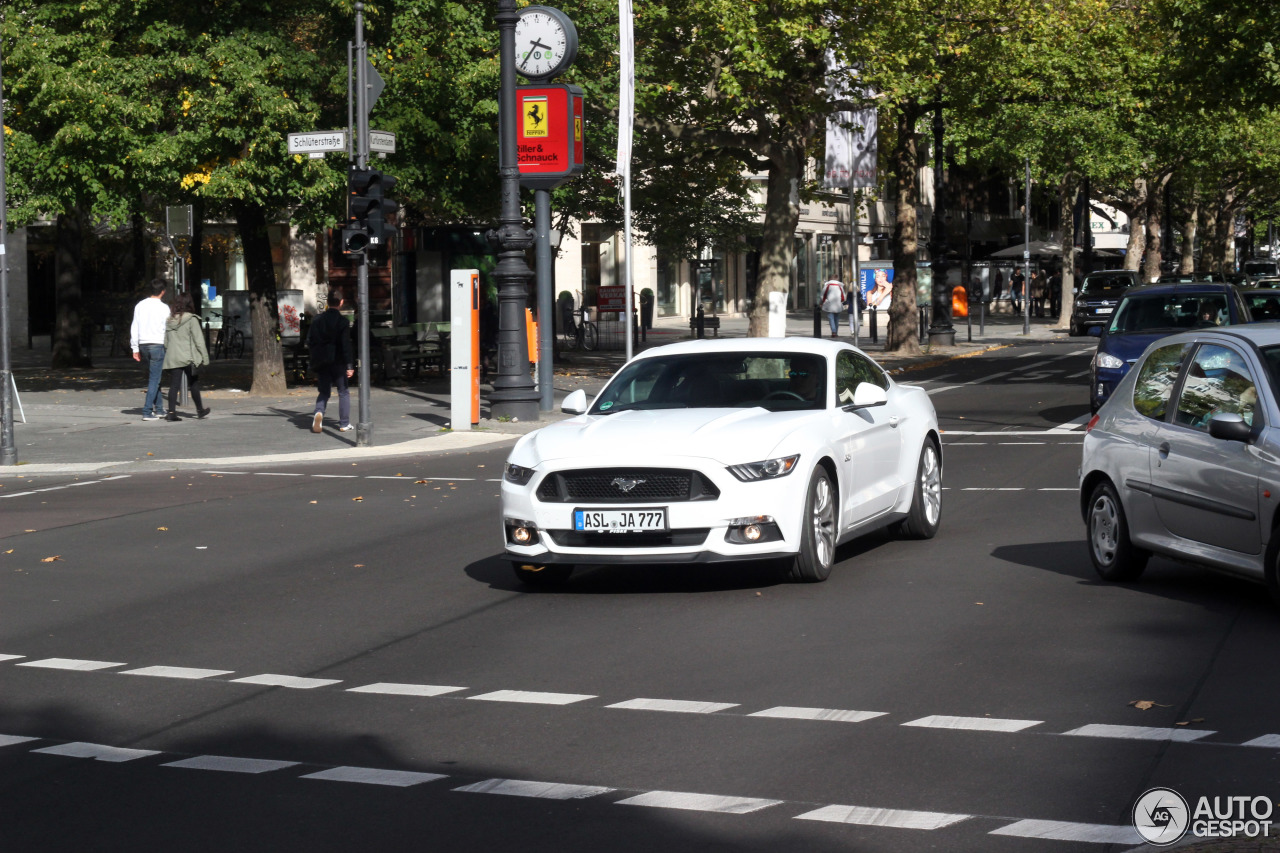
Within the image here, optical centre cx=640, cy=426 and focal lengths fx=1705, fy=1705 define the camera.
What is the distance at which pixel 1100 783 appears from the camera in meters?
5.66

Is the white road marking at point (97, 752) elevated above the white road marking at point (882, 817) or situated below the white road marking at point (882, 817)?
below

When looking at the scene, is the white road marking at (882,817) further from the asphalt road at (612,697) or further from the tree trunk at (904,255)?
the tree trunk at (904,255)

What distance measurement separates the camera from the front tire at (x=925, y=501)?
11758mm

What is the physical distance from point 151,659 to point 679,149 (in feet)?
95.4

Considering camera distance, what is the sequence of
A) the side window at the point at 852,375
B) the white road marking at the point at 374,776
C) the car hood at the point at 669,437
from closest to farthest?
the white road marking at the point at 374,776 < the car hood at the point at 669,437 < the side window at the point at 852,375

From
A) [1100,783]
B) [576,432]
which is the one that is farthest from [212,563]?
[1100,783]

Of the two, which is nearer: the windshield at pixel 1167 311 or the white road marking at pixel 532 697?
the white road marking at pixel 532 697

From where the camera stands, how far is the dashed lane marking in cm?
772

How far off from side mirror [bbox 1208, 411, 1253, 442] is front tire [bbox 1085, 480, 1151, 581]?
1.19m

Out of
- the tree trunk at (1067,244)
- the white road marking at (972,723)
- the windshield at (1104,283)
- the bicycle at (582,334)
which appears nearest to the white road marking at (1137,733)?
the white road marking at (972,723)

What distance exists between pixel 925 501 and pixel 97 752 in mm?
6738

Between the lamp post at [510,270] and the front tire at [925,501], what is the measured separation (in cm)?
1140

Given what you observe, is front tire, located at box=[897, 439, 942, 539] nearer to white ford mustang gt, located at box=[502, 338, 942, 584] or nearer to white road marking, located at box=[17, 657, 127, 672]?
white ford mustang gt, located at box=[502, 338, 942, 584]

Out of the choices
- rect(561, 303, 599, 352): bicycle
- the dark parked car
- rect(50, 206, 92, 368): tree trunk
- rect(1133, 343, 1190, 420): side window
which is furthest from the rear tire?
the dark parked car
